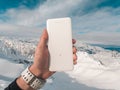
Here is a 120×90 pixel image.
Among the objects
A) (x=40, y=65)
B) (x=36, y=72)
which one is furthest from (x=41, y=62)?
(x=36, y=72)

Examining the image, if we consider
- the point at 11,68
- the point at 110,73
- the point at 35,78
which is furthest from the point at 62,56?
the point at 110,73

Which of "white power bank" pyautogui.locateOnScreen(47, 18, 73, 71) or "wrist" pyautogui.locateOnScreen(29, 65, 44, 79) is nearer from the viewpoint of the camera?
"white power bank" pyautogui.locateOnScreen(47, 18, 73, 71)

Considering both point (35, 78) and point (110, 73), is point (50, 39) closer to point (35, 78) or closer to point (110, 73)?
point (35, 78)

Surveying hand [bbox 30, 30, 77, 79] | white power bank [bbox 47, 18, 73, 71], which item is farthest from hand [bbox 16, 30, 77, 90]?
white power bank [bbox 47, 18, 73, 71]

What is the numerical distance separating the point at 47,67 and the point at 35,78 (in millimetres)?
365

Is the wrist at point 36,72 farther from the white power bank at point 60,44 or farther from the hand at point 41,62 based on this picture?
the white power bank at point 60,44

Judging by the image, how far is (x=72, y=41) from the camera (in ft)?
21.5

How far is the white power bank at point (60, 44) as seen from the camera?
6.54 meters

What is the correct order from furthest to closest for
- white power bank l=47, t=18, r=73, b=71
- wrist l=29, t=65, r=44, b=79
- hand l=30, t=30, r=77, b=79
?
1. wrist l=29, t=65, r=44, b=79
2. hand l=30, t=30, r=77, b=79
3. white power bank l=47, t=18, r=73, b=71

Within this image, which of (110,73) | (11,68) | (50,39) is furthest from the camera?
(110,73)

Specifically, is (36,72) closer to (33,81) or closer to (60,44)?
(33,81)

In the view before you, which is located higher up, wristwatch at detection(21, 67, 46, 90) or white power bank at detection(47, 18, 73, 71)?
white power bank at detection(47, 18, 73, 71)

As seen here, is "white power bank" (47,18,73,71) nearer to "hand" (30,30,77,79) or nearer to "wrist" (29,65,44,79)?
"hand" (30,30,77,79)

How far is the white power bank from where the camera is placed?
21.5 ft
